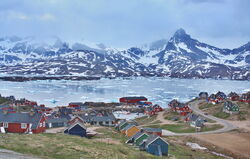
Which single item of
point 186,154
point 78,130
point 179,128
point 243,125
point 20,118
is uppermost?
point 20,118

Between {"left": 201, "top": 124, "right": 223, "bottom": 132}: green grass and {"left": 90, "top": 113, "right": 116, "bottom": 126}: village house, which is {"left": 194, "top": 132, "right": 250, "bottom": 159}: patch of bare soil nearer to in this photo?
{"left": 201, "top": 124, "right": 223, "bottom": 132}: green grass

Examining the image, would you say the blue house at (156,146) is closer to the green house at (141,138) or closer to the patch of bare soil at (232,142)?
the green house at (141,138)

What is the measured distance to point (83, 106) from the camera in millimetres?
108625

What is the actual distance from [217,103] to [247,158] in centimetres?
5883

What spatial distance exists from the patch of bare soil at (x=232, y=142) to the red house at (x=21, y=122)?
31.2 meters

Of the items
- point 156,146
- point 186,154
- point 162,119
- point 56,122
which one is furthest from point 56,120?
point 186,154

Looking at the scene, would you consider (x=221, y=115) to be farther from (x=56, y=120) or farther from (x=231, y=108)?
(x=56, y=120)

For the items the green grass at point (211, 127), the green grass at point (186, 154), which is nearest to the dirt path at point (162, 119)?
the green grass at point (211, 127)

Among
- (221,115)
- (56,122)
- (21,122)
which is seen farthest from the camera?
(221,115)

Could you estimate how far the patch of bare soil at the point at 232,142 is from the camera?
49406 millimetres

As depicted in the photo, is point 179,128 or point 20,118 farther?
point 179,128

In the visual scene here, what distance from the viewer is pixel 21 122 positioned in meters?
47.2

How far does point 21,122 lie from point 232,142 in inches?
1506

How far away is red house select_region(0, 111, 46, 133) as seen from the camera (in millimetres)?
46750
